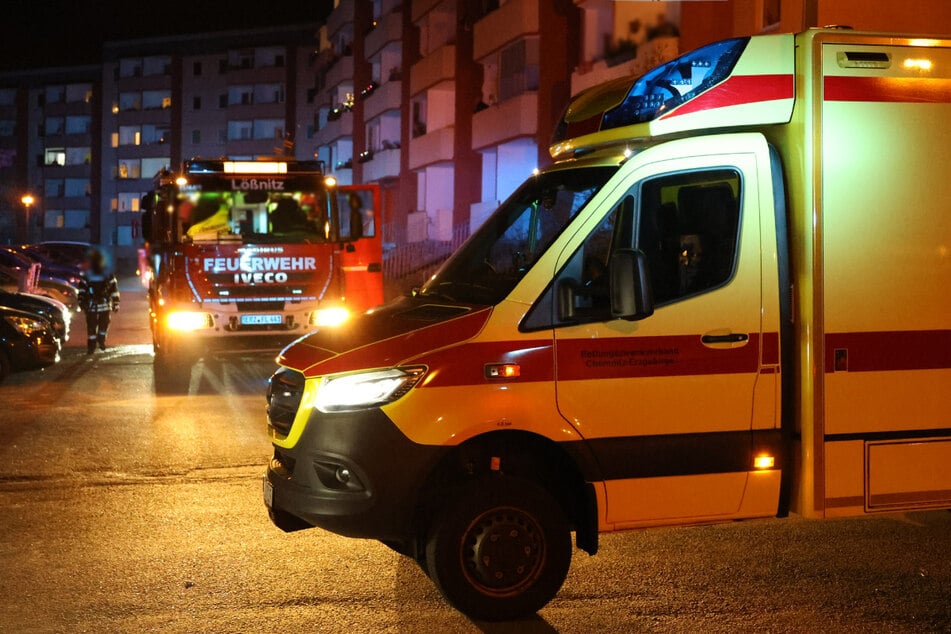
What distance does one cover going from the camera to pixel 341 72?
5534 centimetres

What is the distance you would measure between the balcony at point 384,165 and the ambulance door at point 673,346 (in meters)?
39.8

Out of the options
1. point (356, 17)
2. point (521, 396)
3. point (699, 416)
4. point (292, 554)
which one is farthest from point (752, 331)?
point (356, 17)

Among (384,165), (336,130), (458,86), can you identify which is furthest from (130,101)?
(458,86)

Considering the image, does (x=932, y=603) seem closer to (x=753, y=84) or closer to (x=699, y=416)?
(x=699, y=416)

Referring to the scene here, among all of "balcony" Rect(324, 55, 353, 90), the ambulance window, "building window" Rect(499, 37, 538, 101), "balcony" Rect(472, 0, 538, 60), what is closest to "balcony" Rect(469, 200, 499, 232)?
"building window" Rect(499, 37, 538, 101)

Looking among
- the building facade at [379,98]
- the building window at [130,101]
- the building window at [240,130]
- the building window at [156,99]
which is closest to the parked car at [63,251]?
the building facade at [379,98]

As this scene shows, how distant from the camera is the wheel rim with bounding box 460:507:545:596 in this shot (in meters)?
5.16

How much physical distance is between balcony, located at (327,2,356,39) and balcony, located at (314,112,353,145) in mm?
4679

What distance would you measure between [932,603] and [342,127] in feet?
170

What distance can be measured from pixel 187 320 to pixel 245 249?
1.19 m

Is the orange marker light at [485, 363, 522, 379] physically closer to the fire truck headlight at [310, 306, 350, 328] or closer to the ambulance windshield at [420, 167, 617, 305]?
the ambulance windshield at [420, 167, 617, 305]

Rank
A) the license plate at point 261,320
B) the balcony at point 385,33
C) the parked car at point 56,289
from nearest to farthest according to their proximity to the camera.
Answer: the license plate at point 261,320, the parked car at point 56,289, the balcony at point 385,33

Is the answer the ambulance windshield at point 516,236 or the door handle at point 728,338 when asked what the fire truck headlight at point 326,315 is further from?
the door handle at point 728,338

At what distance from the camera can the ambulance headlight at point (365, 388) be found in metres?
5.04
